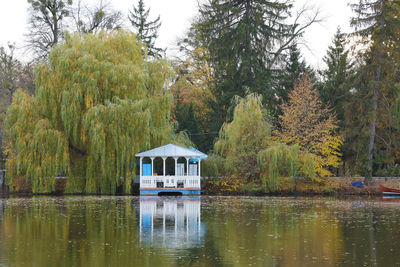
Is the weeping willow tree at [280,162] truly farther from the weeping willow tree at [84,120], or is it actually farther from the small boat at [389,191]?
the weeping willow tree at [84,120]

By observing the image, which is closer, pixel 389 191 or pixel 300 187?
pixel 389 191

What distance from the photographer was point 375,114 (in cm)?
3956

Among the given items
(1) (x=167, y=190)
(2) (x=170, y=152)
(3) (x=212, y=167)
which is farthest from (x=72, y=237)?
(3) (x=212, y=167)

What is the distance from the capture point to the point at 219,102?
47.9m

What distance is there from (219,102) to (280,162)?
37.9ft

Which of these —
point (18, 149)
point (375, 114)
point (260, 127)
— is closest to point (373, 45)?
point (375, 114)

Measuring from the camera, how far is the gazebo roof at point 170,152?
36.3 meters

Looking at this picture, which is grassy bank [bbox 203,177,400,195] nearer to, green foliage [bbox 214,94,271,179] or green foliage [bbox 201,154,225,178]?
green foliage [bbox 201,154,225,178]

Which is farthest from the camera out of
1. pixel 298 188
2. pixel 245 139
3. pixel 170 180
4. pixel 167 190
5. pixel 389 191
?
pixel 245 139

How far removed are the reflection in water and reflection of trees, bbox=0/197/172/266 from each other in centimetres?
47

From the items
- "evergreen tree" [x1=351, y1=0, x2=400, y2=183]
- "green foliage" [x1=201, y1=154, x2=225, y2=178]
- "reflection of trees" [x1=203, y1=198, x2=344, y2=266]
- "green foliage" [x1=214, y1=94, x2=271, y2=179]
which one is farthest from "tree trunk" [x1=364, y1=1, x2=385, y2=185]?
"reflection of trees" [x1=203, y1=198, x2=344, y2=266]

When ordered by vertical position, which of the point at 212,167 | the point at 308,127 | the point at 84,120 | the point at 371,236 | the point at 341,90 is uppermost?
the point at 341,90

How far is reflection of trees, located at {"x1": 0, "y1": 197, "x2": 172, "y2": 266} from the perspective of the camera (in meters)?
12.9

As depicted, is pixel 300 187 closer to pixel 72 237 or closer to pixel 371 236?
pixel 371 236
